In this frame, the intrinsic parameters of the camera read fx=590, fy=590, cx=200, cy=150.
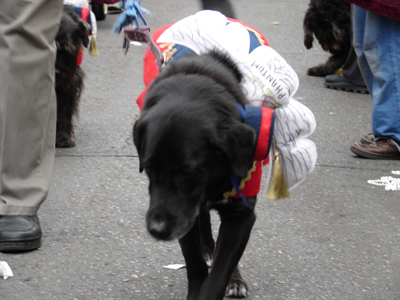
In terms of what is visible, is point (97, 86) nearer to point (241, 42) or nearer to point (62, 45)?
point (62, 45)

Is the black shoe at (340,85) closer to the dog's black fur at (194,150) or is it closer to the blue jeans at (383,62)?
the blue jeans at (383,62)

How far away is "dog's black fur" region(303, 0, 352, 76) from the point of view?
605 centimetres

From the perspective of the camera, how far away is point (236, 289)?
2.56m

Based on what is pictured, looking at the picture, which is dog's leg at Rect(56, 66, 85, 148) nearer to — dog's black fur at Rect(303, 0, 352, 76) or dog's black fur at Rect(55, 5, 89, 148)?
dog's black fur at Rect(55, 5, 89, 148)

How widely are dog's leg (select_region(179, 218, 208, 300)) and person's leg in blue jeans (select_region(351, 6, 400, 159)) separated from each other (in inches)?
99.1

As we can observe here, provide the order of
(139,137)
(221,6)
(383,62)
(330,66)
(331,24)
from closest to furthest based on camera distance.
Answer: (139,137) < (221,6) < (383,62) < (331,24) < (330,66)

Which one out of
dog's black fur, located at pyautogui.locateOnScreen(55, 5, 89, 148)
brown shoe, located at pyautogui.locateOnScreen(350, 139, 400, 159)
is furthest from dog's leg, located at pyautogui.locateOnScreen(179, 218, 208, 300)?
brown shoe, located at pyautogui.locateOnScreen(350, 139, 400, 159)

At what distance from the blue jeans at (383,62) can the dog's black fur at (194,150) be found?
8.27 ft

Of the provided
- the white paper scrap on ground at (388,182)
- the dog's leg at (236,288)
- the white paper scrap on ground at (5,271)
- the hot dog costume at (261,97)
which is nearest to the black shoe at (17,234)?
the white paper scrap on ground at (5,271)

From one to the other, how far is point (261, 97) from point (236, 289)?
0.85m

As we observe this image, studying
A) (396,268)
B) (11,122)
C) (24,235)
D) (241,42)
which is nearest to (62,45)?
(11,122)

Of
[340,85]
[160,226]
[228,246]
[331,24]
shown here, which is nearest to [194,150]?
Result: [160,226]

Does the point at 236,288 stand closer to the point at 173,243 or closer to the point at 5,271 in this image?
the point at 173,243

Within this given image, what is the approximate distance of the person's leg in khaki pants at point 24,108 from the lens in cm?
279
